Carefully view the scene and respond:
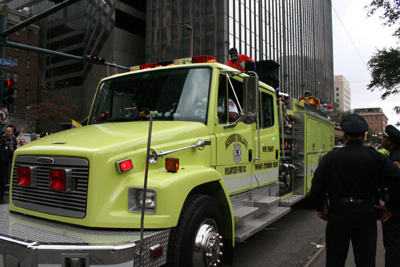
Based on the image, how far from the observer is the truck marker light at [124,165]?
8.95 feet

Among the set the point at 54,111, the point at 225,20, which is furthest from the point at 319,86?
the point at 54,111

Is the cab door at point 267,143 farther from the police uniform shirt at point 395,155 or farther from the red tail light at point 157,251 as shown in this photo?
the red tail light at point 157,251

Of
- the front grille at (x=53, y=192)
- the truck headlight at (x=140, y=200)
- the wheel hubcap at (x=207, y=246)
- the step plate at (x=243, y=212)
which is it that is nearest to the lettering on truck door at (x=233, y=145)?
the step plate at (x=243, y=212)

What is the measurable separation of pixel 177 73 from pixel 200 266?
Result: 2.29m

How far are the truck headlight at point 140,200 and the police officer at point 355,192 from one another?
1705mm

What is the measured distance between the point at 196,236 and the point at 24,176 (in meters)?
1.77

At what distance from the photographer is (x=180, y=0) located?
27203mm

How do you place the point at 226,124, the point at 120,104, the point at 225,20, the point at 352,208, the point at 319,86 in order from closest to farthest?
the point at 352,208
the point at 226,124
the point at 120,104
the point at 225,20
the point at 319,86

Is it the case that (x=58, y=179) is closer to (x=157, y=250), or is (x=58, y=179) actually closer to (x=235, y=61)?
(x=157, y=250)

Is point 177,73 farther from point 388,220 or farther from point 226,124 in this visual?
point 388,220

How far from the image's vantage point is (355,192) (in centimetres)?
287

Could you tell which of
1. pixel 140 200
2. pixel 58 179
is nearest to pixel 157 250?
pixel 140 200

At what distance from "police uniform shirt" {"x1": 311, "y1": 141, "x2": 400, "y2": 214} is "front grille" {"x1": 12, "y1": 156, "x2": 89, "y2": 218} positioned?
2.30m

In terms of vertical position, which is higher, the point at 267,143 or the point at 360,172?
the point at 267,143
